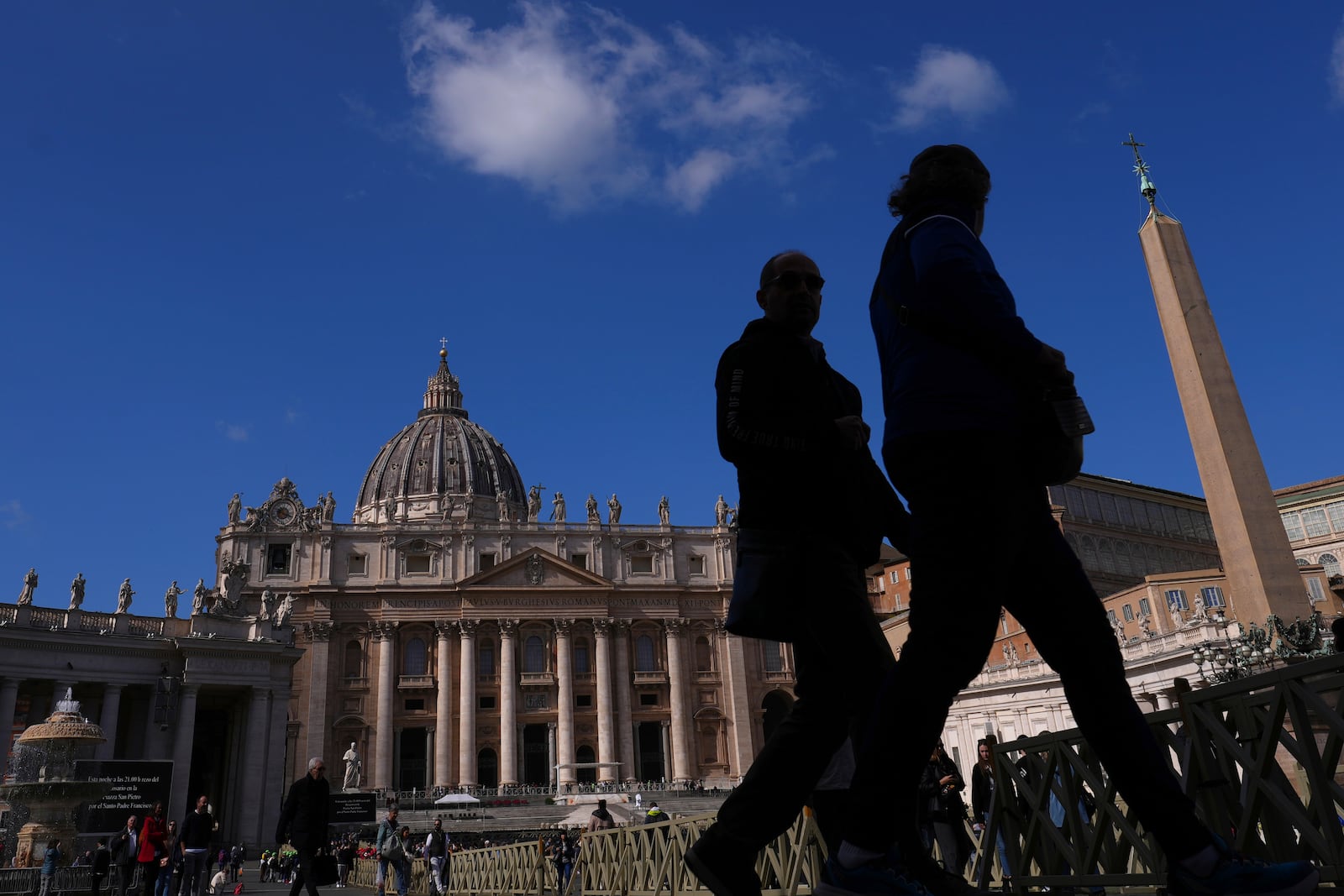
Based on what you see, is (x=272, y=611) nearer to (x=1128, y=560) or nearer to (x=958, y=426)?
(x=958, y=426)

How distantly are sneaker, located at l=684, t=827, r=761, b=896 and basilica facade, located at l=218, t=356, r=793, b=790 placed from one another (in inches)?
2442

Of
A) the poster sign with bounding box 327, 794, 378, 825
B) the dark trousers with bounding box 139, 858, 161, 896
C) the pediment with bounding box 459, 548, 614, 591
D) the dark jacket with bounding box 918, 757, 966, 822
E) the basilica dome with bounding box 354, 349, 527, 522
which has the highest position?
the basilica dome with bounding box 354, 349, 527, 522

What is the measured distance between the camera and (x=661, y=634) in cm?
7225

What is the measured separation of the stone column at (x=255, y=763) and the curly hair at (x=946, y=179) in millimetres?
40213

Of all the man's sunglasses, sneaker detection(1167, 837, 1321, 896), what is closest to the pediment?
the man's sunglasses

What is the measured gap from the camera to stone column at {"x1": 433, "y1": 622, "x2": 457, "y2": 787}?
64312 millimetres

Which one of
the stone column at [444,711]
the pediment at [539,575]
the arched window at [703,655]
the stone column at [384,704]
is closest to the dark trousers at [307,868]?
the stone column at [444,711]

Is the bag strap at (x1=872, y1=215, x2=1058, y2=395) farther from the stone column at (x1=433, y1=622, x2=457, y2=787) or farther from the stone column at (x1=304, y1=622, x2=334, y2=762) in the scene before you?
the stone column at (x1=433, y1=622, x2=457, y2=787)

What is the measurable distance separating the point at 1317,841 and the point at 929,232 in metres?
2.05

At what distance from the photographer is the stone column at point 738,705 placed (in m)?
69.6

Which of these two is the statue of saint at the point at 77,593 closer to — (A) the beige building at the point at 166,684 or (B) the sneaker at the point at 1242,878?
(A) the beige building at the point at 166,684

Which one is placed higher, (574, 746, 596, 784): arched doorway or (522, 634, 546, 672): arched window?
(522, 634, 546, 672): arched window

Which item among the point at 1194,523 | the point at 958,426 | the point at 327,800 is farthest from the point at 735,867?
A: the point at 1194,523

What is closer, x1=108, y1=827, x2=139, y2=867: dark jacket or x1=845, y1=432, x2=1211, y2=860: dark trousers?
x1=845, y1=432, x2=1211, y2=860: dark trousers
